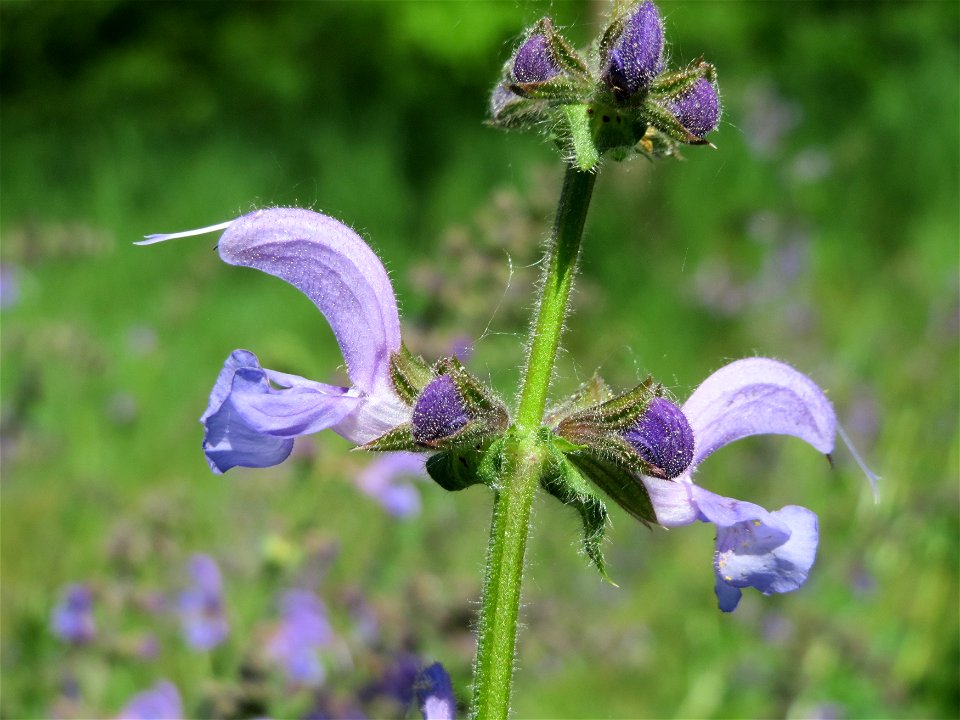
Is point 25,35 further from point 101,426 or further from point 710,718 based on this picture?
point 710,718

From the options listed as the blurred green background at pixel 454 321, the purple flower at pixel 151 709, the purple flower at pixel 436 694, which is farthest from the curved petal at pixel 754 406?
the purple flower at pixel 151 709

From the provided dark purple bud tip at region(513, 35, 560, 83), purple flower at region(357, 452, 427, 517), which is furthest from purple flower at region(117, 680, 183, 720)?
dark purple bud tip at region(513, 35, 560, 83)

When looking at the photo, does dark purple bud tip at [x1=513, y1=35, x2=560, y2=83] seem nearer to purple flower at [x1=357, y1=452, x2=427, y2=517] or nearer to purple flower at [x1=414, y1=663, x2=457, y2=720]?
purple flower at [x1=414, y1=663, x2=457, y2=720]

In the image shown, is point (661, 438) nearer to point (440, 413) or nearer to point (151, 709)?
point (440, 413)

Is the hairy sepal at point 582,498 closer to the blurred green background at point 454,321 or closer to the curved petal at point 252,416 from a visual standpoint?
the blurred green background at point 454,321

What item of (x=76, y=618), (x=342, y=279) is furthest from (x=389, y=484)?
(x=342, y=279)

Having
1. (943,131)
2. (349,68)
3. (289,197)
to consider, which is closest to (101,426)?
(289,197)
